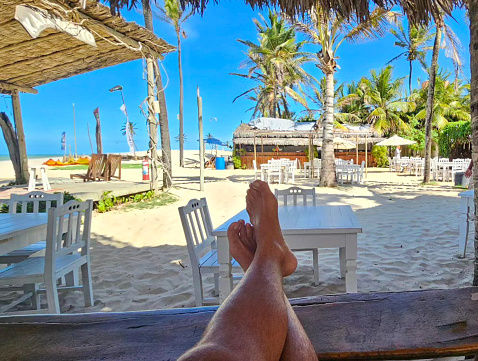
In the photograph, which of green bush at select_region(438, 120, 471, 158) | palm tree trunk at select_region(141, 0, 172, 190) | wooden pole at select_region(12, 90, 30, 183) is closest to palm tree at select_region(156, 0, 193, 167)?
palm tree trunk at select_region(141, 0, 172, 190)

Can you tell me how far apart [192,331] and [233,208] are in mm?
5777

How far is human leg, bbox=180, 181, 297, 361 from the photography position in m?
0.58

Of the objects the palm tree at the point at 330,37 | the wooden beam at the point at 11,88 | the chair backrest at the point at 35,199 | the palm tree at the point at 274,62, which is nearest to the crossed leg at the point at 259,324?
the chair backrest at the point at 35,199

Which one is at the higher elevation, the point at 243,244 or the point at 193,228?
the point at 243,244

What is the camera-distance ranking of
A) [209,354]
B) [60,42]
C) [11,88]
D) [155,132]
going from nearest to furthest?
[209,354]
[60,42]
[11,88]
[155,132]

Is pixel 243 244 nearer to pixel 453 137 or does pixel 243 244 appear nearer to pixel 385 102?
pixel 453 137

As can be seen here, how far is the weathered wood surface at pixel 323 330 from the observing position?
2.91 feet

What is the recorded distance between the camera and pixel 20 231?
215 centimetres

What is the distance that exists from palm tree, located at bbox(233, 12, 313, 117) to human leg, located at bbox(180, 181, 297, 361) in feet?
64.5

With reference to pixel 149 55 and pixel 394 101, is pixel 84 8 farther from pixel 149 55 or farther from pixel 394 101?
pixel 394 101

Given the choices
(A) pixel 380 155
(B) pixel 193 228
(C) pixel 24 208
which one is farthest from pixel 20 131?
(A) pixel 380 155

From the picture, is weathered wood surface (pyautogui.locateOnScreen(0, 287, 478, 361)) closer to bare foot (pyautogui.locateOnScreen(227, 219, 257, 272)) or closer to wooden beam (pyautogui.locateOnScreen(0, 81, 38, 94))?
bare foot (pyautogui.locateOnScreen(227, 219, 257, 272))

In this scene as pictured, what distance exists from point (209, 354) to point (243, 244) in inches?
21.5

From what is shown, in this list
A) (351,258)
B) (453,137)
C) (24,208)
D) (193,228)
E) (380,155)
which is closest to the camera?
(351,258)
